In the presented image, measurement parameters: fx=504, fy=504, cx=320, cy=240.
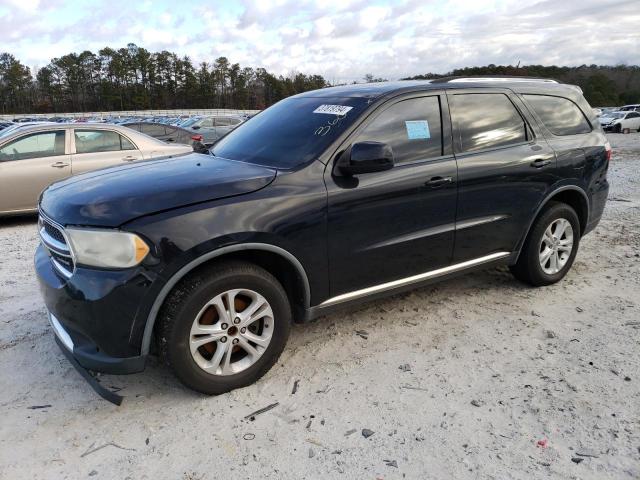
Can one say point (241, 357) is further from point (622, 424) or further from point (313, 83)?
point (313, 83)

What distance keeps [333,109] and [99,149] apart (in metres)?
5.61

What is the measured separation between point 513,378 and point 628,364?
0.82 meters

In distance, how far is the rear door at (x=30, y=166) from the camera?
7.14 metres

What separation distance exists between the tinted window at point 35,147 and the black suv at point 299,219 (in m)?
4.62

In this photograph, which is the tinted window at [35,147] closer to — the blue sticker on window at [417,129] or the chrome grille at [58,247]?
the chrome grille at [58,247]

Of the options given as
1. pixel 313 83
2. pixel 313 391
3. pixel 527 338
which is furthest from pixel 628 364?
pixel 313 83

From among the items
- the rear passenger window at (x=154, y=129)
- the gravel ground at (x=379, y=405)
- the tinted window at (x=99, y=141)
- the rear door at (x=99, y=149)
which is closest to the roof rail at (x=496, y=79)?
the gravel ground at (x=379, y=405)

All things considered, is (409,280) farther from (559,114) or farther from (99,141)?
(99,141)

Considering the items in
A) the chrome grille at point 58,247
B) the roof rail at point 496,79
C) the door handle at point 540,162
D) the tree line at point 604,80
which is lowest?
the chrome grille at point 58,247

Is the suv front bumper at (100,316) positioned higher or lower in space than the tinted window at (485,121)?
lower

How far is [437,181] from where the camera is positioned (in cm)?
360

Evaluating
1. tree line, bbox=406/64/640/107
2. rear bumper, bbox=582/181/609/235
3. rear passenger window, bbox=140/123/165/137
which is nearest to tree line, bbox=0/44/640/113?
tree line, bbox=406/64/640/107

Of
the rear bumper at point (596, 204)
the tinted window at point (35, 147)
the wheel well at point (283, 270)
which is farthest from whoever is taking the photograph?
the tinted window at point (35, 147)

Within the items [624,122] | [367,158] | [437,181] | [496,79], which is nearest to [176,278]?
[367,158]
